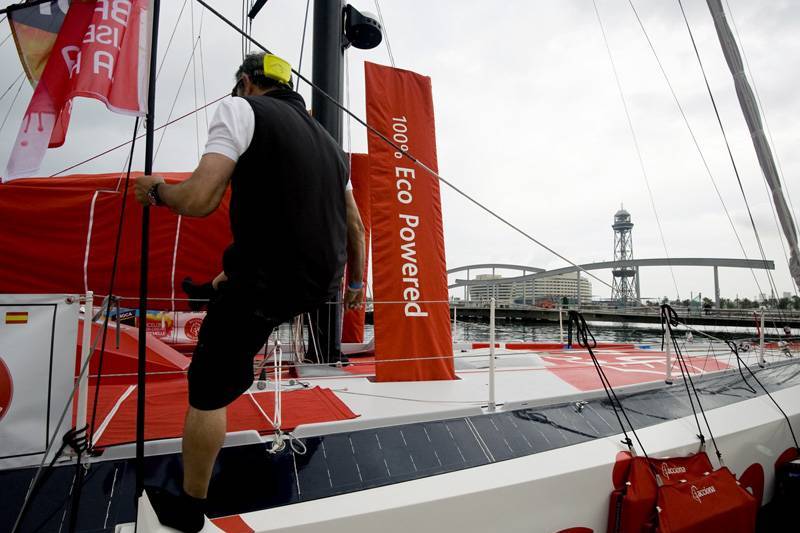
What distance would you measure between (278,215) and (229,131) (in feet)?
0.94

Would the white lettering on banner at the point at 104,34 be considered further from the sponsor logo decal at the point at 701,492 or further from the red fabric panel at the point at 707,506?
the sponsor logo decal at the point at 701,492

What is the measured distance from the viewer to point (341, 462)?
1.89 meters

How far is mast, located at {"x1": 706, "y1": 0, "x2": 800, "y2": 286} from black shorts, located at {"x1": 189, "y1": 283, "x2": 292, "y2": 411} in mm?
6905

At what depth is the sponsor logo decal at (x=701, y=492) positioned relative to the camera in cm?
223

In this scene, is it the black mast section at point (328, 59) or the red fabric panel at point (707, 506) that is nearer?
the red fabric panel at point (707, 506)

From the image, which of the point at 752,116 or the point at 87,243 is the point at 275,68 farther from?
the point at 752,116

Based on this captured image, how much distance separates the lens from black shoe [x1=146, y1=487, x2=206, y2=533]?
129cm

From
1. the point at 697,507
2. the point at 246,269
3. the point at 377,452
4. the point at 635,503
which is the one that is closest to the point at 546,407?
the point at 635,503

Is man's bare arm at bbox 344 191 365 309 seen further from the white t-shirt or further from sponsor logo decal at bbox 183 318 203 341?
sponsor logo decal at bbox 183 318 203 341

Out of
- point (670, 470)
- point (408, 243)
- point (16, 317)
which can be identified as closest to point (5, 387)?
point (16, 317)

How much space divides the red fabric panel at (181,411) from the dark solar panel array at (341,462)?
168mm

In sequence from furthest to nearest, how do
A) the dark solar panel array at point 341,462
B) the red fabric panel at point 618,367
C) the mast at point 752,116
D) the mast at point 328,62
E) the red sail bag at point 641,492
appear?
the mast at point 752,116 < the mast at point 328,62 < the red fabric panel at point 618,367 < the red sail bag at point 641,492 < the dark solar panel array at point 341,462

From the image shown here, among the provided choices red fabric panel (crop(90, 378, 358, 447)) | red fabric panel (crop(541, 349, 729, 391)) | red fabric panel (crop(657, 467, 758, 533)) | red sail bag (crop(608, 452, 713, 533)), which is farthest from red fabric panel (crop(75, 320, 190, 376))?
red fabric panel (crop(657, 467, 758, 533))

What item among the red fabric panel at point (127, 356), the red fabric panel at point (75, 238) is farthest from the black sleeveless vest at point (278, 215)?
the red fabric panel at point (75, 238)
